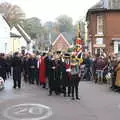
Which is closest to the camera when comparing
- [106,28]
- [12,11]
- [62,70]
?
[62,70]

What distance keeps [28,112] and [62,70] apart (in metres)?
5.02

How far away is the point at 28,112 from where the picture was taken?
14.5 metres

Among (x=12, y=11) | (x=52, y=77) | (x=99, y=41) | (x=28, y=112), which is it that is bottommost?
(x=28, y=112)

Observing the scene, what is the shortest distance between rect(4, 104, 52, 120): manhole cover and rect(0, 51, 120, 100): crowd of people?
2817 mm

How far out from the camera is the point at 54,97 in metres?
18.8

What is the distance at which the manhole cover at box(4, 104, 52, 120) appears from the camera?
13.6 meters

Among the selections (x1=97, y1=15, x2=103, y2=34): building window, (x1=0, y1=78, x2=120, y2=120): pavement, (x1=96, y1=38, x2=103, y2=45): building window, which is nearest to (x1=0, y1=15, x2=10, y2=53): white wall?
(x1=96, y1=38, x2=103, y2=45): building window

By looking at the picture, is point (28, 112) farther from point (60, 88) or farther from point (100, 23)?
point (100, 23)

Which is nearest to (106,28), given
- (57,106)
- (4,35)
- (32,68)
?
(32,68)

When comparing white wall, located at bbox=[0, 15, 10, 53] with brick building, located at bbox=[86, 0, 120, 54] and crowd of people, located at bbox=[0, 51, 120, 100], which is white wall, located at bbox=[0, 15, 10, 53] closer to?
brick building, located at bbox=[86, 0, 120, 54]

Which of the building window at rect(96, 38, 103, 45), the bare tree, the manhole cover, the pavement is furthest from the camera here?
the bare tree

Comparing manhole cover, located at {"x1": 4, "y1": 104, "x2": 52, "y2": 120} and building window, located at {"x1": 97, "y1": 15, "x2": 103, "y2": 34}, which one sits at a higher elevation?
building window, located at {"x1": 97, "y1": 15, "x2": 103, "y2": 34}

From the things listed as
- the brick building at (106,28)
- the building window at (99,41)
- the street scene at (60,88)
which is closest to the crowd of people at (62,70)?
the street scene at (60,88)

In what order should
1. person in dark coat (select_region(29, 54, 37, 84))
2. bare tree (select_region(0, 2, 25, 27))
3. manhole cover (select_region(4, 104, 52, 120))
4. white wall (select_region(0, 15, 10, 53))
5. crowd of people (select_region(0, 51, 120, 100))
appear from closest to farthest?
manhole cover (select_region(4, 104, 52, 120)) → crowd of people (select_region(0, 51, 120, 100)) → person in dark coat (select_region(29, 54, 37, 84)) → white wall (select_region(0, 15, 10, 53)) → bare tree (select_region(0, 2, 25, 27))
